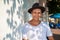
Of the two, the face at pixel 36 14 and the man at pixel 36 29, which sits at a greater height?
the face at pixel 36 14

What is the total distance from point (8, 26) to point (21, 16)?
851mm

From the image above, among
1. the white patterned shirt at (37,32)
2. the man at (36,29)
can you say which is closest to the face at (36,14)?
the man at (36,29)

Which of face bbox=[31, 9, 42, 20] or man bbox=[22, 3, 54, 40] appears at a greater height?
face bbox=[31, 9, 42, 20]

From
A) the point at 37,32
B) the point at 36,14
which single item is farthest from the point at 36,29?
the point at 36,14

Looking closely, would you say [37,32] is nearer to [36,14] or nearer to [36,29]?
[36,29]

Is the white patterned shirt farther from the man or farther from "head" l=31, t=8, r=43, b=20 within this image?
"head" l=31, t=8, r=43, b=20

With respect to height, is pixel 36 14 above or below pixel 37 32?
above

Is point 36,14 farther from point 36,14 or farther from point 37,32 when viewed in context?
point 37,32

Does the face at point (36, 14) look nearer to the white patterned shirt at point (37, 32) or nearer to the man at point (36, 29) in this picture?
the man at point (36, 29)

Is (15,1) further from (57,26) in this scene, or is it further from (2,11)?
(57,26)

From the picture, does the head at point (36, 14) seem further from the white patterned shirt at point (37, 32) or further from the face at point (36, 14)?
the white patterned shirt at point (37, 32)

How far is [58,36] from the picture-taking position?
8.48 metres

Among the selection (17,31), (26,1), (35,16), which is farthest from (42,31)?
(26,1)

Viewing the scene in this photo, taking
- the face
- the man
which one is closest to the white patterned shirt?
the man
